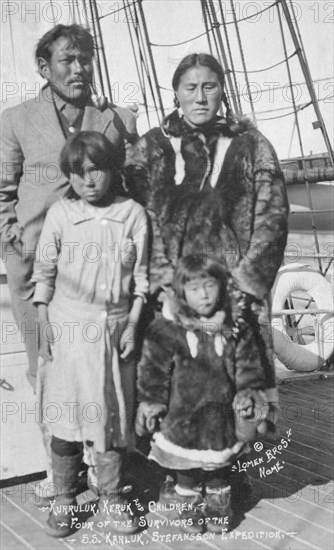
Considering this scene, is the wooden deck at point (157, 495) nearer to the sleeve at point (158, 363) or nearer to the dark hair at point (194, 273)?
the sleeve at point (158, 363)

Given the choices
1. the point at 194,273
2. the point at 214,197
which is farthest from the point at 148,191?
the point at 194,273

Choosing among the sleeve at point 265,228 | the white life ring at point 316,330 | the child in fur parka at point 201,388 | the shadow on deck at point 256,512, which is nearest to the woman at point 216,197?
the sleeve at point 265,228

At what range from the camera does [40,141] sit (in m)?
2.85

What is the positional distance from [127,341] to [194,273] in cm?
42

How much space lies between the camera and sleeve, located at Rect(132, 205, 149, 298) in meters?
2.83

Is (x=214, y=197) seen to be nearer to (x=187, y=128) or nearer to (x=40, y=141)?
(x=187, y=128)

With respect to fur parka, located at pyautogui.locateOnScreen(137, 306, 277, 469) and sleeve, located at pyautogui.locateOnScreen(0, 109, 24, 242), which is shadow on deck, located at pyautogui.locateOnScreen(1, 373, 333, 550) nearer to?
fur parka, located at pyautogui.locateOnScreen(137, 306, 277, 469)

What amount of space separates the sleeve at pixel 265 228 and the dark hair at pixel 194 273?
9 cm

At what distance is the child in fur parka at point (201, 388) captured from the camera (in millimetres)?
2787

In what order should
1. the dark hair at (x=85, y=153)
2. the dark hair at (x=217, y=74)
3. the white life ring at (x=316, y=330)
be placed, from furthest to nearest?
1. the white life ring at (x=316, y=330)
2. the dark hair at (x=217, y=74)
3. the dark hair at (x=85, y=153)

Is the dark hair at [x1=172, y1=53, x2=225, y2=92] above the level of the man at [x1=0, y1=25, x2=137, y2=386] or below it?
above

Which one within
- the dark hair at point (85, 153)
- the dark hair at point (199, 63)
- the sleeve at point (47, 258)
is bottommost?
the sleeve at point (47, 258)

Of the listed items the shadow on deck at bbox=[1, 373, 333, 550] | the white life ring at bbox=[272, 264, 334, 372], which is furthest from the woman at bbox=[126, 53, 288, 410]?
the white life ring at bbox=[272, 264, 334, 372]

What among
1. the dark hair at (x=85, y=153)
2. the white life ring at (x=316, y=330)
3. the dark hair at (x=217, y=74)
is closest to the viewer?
the dark hair at (x=85, y=153)
